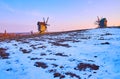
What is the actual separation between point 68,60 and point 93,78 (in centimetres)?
602

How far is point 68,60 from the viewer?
26.1m

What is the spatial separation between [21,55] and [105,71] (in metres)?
11.1

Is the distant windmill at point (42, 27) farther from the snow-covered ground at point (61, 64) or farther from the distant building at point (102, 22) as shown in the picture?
the snow-covered ground at point (61, 64)

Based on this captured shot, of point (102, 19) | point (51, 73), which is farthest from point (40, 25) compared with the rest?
point (51, 73)

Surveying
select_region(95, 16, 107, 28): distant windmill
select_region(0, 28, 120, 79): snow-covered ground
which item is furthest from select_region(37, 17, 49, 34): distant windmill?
select_region(0, 28, 120, 79): snow-covered ground

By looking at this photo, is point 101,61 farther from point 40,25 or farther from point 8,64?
point 40,25

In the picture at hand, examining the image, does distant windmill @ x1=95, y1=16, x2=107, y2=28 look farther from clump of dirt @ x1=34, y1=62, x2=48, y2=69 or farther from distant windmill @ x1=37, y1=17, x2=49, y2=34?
clump of dirt @ x1=34, y1=62, x2=48, y2=69

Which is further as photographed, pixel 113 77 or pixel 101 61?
pixel 101 61

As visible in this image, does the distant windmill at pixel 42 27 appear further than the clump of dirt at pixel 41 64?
Yes

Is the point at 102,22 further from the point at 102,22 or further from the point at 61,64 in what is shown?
the point at 61,64

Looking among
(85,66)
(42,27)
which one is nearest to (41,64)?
(85,66)

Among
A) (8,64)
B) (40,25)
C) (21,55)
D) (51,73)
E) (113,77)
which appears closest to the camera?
(113,77)

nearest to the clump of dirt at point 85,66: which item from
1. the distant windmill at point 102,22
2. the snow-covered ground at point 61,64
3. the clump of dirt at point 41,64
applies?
the snow-covered ground at point 61,64

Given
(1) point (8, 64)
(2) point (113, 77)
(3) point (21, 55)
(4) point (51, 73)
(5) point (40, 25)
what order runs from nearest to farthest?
(2) point (113, 77) < (4) point (51, 73) < (1) point (8, 64) < (3) point (21, 55) < (5) point (40, 25)
